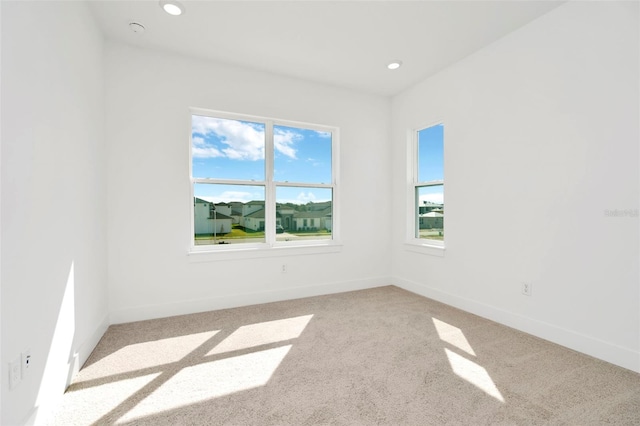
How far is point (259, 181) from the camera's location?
3.72 metres

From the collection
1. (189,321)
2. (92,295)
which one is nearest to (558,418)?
(189,321)

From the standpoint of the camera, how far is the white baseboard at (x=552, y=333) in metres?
2.14

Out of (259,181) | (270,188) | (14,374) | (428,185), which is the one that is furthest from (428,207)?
(14,374)

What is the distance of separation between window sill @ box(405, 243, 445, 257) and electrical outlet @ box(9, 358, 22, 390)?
3.63 metres

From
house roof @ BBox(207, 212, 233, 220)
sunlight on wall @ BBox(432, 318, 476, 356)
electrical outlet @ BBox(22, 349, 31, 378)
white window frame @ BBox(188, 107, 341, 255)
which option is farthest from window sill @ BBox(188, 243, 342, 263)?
electrical outlet @ BBox(22, 349, 31, 378)

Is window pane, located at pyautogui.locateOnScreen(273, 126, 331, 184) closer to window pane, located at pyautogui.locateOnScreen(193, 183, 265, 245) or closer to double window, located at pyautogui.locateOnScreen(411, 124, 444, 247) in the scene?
window pane, located at pyautogui.locateOnScreen(193, 183, 265, 245)

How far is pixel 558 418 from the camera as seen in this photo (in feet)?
5.29

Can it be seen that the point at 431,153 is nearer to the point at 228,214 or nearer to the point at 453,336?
the point at 453,336

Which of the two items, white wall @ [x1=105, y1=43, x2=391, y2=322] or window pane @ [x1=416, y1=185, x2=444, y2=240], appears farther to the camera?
window pane @ [x1=416, y1=185, x2=444, y2=240]

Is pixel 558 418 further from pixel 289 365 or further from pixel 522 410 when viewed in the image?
pixel 289 365

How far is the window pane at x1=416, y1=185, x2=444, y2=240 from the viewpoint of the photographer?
3.79 meters

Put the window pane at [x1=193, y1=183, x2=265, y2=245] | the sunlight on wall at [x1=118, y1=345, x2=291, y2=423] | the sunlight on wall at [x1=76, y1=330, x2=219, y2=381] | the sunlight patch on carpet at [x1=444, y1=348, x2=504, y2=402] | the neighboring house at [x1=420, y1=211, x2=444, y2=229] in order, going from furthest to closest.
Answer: the neighboring house at [x1=420, y1=211, x2=444, y2=229], the window pane at [x1=193, y1=183, x2=265, y2=245], the sunlight on wall at [x1=76, y1=330, x2=219, y2=381], the sunlight patch on carpet at [x1=444, y1=348, x2=504, y2=402], the sunlight on wall at [x1=118, y1=345, x2=291, y2=423]

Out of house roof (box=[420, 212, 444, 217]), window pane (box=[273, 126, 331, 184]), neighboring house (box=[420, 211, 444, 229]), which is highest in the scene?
window pane (box=[273, 126, 331, 184])

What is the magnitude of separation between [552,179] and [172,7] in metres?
3.48
